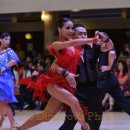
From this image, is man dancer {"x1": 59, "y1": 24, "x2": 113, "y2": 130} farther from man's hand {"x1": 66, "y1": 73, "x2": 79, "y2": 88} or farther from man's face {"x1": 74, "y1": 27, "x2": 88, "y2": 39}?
man's hand {"x1": 66, "y1": 73, "x2": 79, "y2": 88}

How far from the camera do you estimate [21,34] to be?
67.6 ft

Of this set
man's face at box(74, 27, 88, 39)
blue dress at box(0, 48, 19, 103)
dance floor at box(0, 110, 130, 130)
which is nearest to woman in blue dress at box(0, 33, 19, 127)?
blue dress at box(0, 48, 19, 103)

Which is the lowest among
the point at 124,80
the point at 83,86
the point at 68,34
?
the point at 124,80

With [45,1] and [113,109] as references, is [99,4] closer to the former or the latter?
[45,1]

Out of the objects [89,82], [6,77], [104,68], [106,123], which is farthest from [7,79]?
[89,82]

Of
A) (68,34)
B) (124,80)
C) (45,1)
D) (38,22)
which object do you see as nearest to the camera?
(68,34)

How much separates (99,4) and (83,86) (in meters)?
8.34

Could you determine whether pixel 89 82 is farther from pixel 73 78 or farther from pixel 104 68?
pixel 104 68

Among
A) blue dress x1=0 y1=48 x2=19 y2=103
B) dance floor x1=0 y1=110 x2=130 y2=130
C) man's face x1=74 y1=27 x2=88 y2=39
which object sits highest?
man's face x1=74 y1=27 x2=88 y2=39

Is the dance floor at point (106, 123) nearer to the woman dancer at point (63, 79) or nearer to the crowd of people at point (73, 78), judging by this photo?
the crowd of people at point (73, 78)

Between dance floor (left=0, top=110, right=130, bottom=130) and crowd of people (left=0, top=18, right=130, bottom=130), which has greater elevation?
crowd of people (left=0, top=18, right=130, bottom=130)

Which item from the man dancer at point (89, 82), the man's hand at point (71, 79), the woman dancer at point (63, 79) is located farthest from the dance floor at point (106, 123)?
the man's hand at point (71, 79)

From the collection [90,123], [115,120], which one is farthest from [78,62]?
[115,120]

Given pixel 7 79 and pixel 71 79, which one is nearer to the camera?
pixel 71 79
